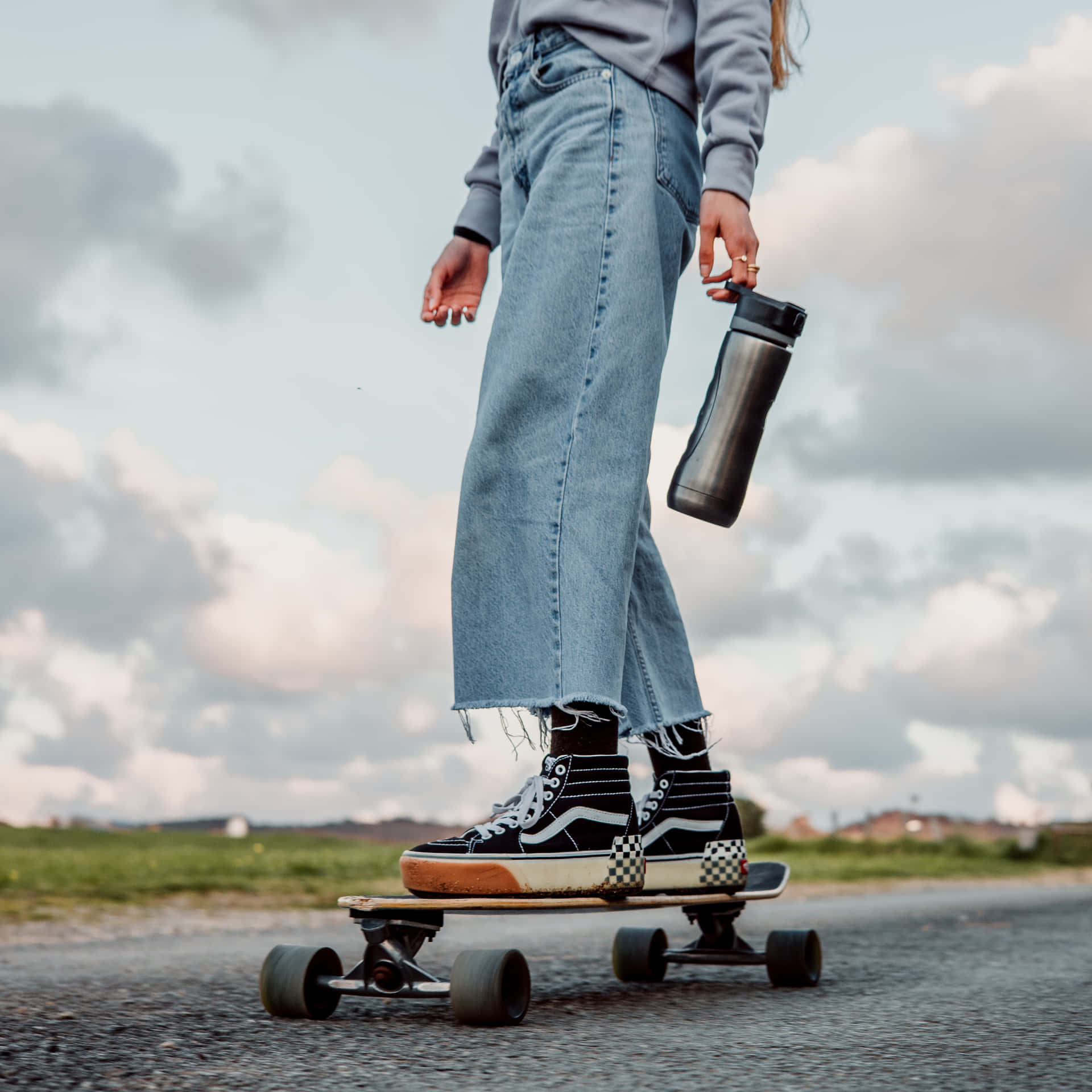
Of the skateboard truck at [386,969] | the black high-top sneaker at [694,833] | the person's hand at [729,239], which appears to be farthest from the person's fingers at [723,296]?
the skateboard truck at [386,969]

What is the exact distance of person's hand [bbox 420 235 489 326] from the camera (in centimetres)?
228

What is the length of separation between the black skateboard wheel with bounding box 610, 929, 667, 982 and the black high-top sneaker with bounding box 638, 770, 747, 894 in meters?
0.14

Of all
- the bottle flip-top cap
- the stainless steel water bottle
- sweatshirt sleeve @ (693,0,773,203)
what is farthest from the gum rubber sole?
sweatshirt sleeve @ (693,0,773,203)

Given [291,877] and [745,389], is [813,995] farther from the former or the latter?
[291,877]

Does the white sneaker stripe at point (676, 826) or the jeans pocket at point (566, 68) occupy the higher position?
the jeans pocket at point (566, 68)

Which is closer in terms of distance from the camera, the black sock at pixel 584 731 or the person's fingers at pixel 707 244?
the black sock at pixel 584 731

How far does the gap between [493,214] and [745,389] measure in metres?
0.71

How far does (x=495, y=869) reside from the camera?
5.11 ft

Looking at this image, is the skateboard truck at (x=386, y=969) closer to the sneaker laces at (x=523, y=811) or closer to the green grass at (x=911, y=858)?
the sneaker laces at (x=523, y=811)

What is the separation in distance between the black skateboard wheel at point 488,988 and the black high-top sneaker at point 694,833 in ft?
1.59

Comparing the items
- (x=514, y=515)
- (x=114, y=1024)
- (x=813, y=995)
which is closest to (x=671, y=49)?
(x=514, y=515)

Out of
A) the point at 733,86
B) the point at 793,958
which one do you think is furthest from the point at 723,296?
the point at 793,958

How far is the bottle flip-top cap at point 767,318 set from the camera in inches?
71.0

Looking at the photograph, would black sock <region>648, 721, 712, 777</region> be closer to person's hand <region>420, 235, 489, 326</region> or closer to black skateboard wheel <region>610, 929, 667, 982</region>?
black skateboard wheel <region>610, 929, 667, 982</region>
